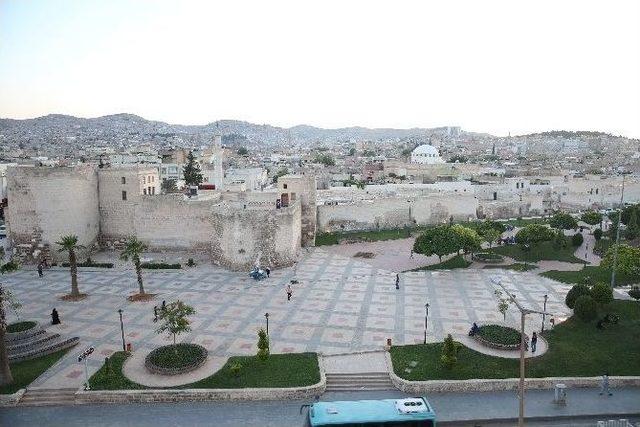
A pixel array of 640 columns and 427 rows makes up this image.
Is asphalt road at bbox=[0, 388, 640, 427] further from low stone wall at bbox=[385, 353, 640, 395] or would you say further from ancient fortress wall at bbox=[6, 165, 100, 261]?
ancient fortress wall at bbox=[6, 165, 100, 261]

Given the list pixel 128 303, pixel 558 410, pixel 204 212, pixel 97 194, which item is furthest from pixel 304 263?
pixel 558 410

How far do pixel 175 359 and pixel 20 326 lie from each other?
24.9 ft

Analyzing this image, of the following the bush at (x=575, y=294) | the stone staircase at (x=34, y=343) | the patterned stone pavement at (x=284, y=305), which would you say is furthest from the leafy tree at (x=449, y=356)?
the stone staircase at (x=34, y=343)

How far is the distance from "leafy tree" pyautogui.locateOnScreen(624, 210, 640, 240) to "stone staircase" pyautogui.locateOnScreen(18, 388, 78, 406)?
37.5 meters

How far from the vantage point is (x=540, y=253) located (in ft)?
115

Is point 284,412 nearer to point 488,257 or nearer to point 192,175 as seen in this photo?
point 488,257

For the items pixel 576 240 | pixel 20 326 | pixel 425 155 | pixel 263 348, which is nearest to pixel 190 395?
pixel 263 348

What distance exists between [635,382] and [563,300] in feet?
28.6

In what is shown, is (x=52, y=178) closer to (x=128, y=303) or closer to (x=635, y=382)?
(x=128, y=303)

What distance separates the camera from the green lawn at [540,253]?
34.2 metres

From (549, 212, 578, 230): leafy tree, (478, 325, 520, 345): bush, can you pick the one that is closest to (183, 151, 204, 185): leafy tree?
(549, 212, 578, 230): leafy tree

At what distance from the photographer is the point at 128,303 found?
24844 mm

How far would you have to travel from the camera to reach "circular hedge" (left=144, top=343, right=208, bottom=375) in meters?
17.2

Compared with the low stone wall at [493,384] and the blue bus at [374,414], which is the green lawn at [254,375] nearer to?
the low stone wall at [493,384]
